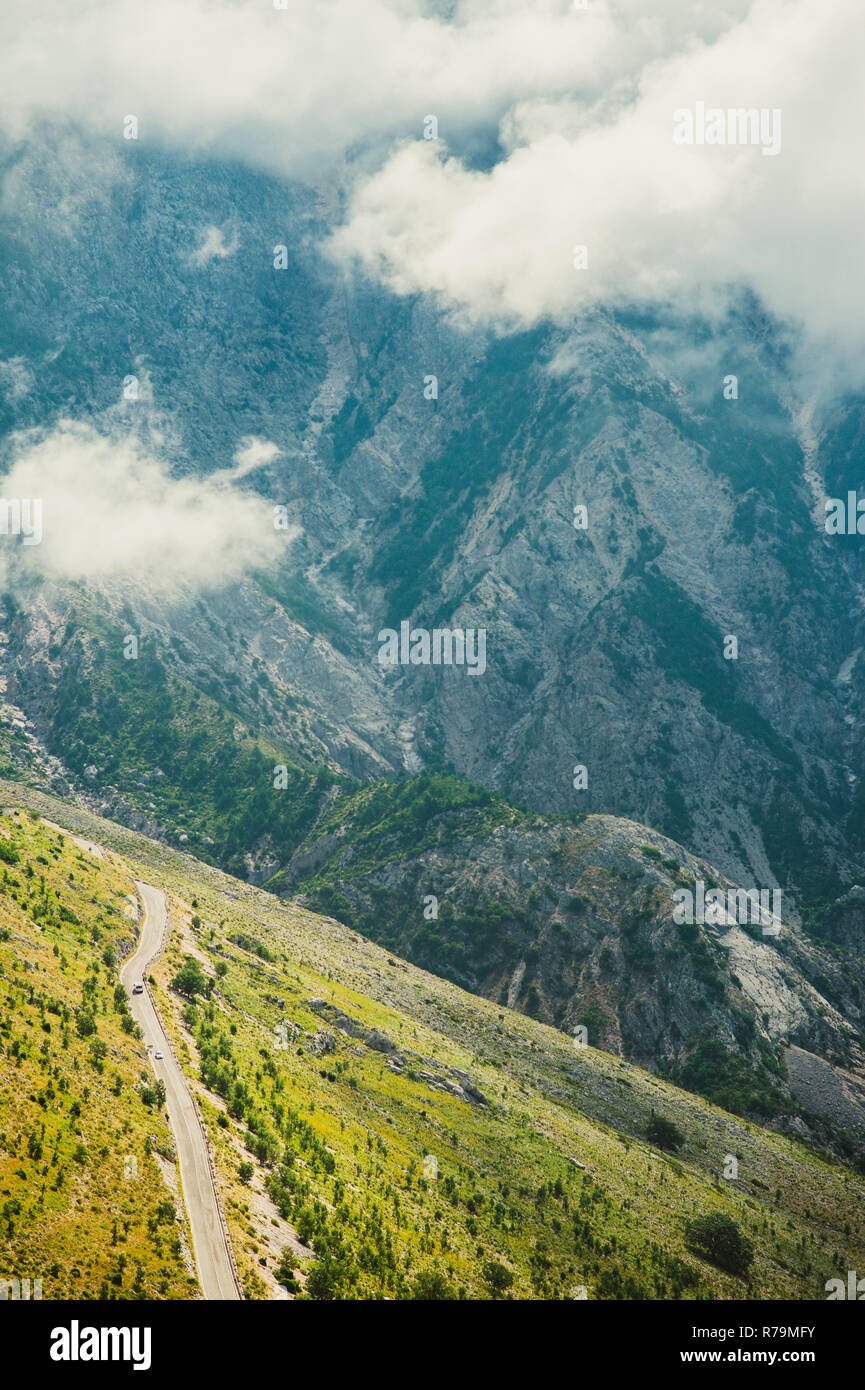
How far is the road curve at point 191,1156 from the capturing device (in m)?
45.4

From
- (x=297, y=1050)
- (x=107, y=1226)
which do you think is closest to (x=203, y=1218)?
(x=107, y=1226)

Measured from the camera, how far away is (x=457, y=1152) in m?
85.2

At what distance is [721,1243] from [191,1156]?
53782mm

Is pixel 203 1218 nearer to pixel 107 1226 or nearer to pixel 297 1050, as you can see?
pixel 107 1226

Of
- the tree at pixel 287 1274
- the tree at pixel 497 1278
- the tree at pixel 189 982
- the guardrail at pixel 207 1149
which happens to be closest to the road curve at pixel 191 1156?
the guardrail at pixel 207 1149

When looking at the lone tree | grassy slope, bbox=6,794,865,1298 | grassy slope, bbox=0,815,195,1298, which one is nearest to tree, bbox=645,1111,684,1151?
grassy slope, bbox=6,794,865,1298

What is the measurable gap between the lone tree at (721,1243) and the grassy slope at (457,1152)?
1694 millimetres

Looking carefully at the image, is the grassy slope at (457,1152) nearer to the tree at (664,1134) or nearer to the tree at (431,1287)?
the tree at (431,1287)

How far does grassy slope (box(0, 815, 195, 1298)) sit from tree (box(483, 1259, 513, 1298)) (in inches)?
904

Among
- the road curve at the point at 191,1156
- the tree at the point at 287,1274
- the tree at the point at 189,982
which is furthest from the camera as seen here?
the tree at the point at 189,982

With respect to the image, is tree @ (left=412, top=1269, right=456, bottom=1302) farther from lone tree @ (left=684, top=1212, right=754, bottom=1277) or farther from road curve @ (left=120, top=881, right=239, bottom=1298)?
lone tree @ (left=684, top=1212, right=754, bottom=1277)

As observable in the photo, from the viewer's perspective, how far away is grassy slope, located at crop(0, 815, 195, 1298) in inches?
1624

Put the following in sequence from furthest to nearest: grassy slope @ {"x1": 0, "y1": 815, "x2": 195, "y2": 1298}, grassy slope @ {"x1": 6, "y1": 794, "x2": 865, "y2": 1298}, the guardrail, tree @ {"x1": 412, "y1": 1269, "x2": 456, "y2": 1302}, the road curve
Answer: grassy slope @ {"x1": 6, "y1": 794, "x2": 865, "y2": 1298} < tree @ {"x1": 412, "y1": 1269, "x2": 456, "y2": 1302} < the guardrail < the road curve < grassy slope @ {"x1": 0, "y1": 815, "x2": 195, "y2": 1298}
